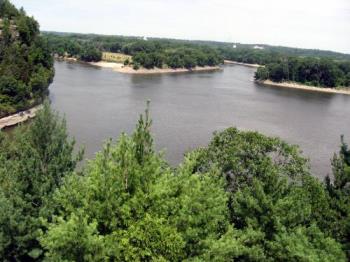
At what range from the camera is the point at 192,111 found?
187 feet

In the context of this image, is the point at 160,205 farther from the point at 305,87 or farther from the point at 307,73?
the point at 307,73

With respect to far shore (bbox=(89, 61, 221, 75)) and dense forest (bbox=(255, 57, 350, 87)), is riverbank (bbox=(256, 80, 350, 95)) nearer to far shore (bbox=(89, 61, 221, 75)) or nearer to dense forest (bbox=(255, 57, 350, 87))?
dense forest (bbox=(255, 57, 350, 87))

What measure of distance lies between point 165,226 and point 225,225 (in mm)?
3364

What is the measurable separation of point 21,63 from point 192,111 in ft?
76.7

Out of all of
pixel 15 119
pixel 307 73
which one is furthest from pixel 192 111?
pixel 307 73

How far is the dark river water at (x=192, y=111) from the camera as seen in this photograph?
134 feet

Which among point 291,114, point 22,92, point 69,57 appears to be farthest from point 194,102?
point 69,57

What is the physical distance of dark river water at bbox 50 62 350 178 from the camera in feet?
134

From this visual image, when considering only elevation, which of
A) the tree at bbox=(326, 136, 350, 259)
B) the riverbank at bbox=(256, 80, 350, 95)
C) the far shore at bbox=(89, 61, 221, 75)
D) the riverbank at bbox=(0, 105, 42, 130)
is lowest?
the riverbank at bbox=(0, 105, 42, 130)

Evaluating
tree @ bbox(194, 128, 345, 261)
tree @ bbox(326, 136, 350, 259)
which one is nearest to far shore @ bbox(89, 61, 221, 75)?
tree @ bbox(194, 128, 345, 261)

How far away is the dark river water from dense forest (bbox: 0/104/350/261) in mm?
14377

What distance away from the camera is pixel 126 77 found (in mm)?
91625

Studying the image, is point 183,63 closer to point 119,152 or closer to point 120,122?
point 120,122

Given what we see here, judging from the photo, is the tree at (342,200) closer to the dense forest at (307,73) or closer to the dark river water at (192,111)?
the dark river water at (192,111)
